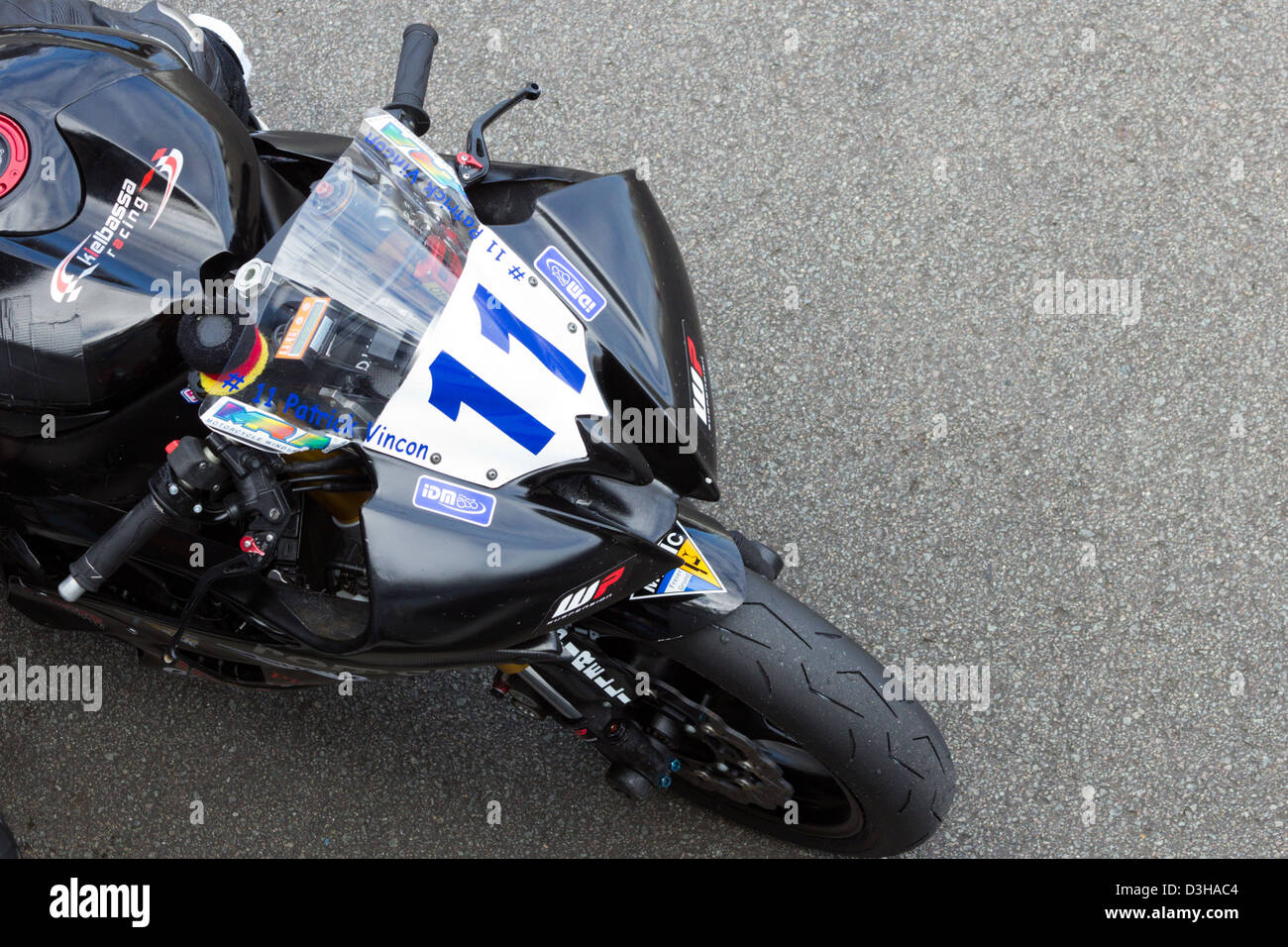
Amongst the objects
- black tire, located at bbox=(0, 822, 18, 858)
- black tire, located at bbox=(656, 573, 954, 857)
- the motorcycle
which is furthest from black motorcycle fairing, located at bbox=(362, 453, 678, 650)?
black tire, located at bbox=(0, 822, 18, 858)

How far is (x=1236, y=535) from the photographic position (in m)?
2.96

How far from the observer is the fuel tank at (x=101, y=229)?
1.79 metres

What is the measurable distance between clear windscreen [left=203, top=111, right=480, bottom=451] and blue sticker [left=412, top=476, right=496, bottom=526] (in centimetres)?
14

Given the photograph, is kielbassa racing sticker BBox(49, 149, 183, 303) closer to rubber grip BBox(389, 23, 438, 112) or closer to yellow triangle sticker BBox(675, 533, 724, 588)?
rubber grip BBox(389, 23, 438, 112)

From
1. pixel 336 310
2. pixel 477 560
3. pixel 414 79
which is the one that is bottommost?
pixel 477 560

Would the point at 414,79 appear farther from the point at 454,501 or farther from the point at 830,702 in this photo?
the point at 830,702

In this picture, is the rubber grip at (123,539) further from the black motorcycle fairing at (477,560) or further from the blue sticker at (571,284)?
the blue sticker at (571,284)

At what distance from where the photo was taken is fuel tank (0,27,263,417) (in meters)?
1.79

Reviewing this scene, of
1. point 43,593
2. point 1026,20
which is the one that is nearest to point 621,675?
point 43,593

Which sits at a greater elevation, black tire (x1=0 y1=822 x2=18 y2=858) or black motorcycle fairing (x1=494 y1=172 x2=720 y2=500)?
black motorcycle fairing (x1=494 y1=172 x2=720 y2=500)

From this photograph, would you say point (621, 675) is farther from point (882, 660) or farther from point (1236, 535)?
point (1236, 535)

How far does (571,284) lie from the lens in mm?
1866

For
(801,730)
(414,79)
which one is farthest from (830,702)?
(414,79)

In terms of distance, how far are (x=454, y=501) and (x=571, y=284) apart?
0.44 meters
